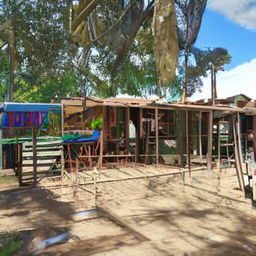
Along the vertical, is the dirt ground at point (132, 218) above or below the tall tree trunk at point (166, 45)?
below

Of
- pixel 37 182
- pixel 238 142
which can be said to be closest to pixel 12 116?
pixel 37 182

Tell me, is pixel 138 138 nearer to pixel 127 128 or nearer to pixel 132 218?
pixel 127 128

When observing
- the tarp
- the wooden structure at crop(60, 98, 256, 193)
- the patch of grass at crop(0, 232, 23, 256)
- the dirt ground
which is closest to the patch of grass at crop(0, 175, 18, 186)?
the dirt ground

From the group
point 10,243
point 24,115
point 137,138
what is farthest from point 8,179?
point 10,243

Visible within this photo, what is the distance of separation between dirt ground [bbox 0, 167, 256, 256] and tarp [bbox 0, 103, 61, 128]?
8.11 feet

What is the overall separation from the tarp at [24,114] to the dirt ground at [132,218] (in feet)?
8.11

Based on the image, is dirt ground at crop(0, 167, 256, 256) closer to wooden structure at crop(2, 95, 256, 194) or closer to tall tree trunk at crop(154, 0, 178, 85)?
wooden structure at crop(2, 95, 256, 194)

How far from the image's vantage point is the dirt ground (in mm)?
4000

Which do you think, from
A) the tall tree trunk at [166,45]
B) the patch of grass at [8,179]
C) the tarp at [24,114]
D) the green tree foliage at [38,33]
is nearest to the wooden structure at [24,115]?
the tarp at [24,114]

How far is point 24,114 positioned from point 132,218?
612 centimetres

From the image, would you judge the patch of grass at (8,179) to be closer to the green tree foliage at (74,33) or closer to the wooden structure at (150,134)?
the wooden structure at (150,134)

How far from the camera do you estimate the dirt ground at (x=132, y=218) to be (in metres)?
4.00

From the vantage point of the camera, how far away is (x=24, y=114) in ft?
32.7

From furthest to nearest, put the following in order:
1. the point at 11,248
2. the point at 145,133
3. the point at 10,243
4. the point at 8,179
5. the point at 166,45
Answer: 1. the point at 145,133
2. the point at 8,179
3. the point at 166,45
4. the point at 10,243
5. the point at 11,248
